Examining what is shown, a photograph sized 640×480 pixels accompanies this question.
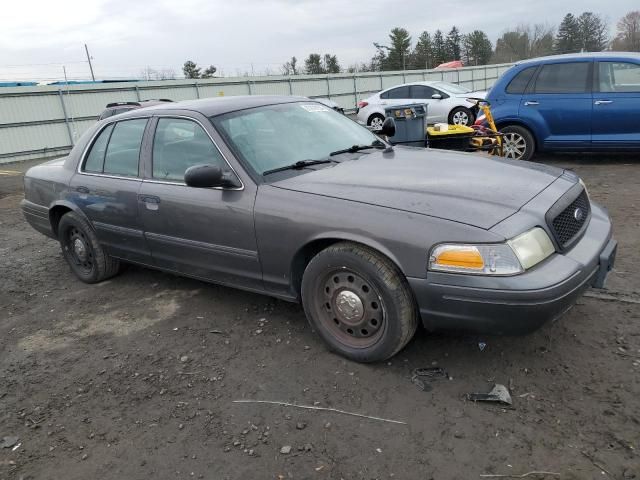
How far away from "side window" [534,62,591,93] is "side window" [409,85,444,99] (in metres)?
7.37

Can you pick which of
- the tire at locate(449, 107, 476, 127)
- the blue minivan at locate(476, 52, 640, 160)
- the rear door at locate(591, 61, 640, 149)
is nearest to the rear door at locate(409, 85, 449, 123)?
the tire at locate(449, 107, 476, 127)

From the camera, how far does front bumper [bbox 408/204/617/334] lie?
2.56 metres

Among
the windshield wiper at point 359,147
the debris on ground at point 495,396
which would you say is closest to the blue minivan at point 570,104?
the windshield wiper at point 359,147

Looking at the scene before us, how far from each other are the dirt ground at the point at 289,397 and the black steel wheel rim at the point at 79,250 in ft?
2.30

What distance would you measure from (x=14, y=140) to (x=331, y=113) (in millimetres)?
15867

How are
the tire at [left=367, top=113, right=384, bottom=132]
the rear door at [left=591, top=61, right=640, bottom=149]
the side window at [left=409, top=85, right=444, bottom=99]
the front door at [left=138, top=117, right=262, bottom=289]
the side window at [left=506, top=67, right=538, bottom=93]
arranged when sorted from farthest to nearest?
1. the tire at [left=367, top=113, right=384, bottom=132]
2. the side window at [left=409, top=85, right=444, bottom=99]
3. the side window at [left=506, top=67, right=538, bottom=93]
4. the rear door at [left=591, top=61, right=640, bottom=149]
5. the front door at [left=138, top=117, right=262, bottom=289]

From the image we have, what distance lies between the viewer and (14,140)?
1667 cm

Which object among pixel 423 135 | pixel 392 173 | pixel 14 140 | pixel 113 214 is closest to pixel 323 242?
pixel 392 173

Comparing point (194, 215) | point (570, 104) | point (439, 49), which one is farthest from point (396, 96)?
point (439, 49)

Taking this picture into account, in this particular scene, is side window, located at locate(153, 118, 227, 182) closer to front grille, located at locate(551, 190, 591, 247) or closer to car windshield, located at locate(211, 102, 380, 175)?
car windshield, located at locate(211, 102, 380, 175)

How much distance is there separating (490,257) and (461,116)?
1318 centimetres

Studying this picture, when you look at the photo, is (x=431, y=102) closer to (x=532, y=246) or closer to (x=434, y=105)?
(x=434, y=105)

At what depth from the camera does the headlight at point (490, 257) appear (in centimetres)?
259

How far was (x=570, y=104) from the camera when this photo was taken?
7895 mm
